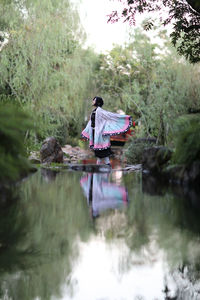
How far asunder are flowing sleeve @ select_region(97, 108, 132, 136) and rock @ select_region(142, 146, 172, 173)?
318 cm

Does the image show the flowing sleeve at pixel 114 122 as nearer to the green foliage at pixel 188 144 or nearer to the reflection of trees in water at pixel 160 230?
the green foliage at pixel 188 144

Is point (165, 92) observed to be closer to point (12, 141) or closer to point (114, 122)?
point (114, 122)

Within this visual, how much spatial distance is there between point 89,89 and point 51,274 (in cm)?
1829

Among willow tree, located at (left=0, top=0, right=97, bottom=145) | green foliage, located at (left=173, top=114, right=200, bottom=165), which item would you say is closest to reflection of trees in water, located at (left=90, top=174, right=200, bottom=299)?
green foliage, located at (left=173, top=114, right=200, bottom=165)

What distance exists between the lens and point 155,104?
15.2 meters

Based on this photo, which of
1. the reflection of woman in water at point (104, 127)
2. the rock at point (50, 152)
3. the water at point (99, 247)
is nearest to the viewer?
the water at point (99, 247)

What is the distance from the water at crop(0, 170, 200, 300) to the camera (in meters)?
2.83

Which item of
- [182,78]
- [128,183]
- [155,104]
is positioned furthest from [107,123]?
[128,183]

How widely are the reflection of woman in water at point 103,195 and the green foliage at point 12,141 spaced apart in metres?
1.39

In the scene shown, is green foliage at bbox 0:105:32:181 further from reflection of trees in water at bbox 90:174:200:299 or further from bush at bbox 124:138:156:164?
bush at bbox 124:138:156:164

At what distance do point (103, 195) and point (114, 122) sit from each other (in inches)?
283

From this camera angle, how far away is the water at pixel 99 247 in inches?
112

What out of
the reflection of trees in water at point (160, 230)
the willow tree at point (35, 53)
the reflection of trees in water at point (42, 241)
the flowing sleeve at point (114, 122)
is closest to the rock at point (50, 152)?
the flowing sleeve at point (114, 122)

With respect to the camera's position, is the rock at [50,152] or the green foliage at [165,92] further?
the green foliage at [165,92]
